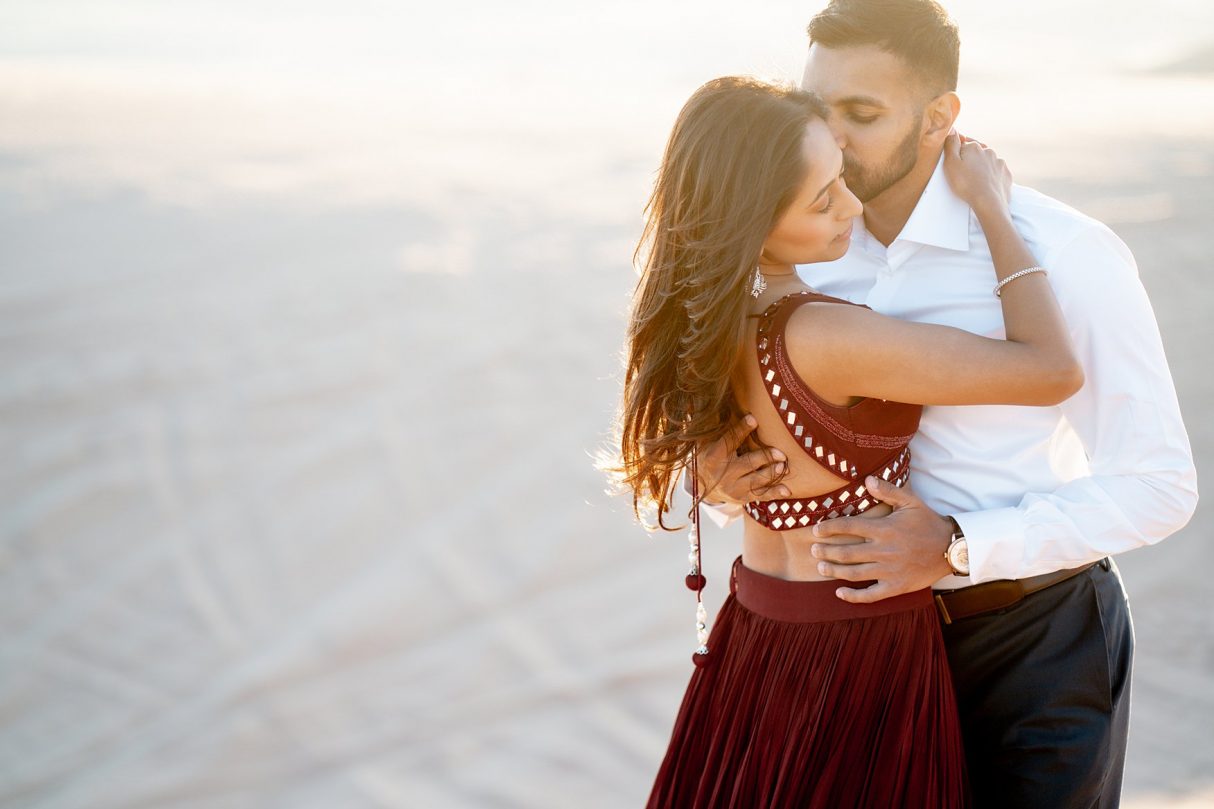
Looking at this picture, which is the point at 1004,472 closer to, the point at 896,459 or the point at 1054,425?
the point at 1054,425

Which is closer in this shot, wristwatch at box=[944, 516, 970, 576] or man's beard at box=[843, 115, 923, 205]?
wristwatch at box=[944, 516, 970, 576]

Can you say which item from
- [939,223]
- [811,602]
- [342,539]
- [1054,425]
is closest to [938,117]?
[939,223]

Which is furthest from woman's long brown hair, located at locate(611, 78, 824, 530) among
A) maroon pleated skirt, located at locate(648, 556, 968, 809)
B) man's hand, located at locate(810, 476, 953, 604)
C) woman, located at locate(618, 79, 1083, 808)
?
maroon pleated skirt, located at locate(648, 556, 968, 809)

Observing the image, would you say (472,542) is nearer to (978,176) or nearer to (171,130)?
(978,176)

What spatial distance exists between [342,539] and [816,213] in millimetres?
3742

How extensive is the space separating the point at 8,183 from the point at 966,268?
7.69 meters

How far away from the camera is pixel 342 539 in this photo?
5227 mm

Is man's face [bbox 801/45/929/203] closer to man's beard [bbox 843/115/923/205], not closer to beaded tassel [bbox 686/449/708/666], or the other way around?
man's beard [bbox 843/115/923/205]

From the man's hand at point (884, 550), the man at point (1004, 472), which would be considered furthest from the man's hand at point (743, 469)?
the man's hand at point (884, 550)

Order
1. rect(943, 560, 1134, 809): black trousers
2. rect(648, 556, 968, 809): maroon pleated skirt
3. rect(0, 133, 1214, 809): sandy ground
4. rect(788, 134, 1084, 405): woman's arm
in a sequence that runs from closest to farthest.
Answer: rect(788, 134, 1084, 405): woman's arm < rect(648, 556, 968, 809): maroon pleated skirt < rect(943, 560, 1134, 809): black trousers < rect(0, 133, 1214, 809): sandy ground

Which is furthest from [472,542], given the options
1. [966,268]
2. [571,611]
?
[966,268]

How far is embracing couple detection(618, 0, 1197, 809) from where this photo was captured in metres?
1.84

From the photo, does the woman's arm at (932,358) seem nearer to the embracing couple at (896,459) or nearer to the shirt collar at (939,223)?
the embracing couple at (896,459)

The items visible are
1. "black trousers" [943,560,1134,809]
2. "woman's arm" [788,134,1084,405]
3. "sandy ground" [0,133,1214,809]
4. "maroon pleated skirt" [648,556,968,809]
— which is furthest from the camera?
"sandy ground" [0,133,1214,809]
